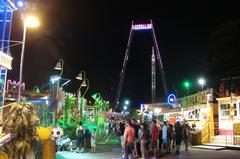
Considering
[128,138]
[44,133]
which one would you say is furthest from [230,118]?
[44,133]

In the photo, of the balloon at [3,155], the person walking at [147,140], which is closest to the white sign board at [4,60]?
the balloon at [3,155]

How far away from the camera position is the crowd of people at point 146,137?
618 inches

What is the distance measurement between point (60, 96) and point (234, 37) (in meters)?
10.6

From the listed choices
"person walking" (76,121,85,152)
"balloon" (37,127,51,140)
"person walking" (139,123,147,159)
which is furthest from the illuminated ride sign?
"balloon" (37,127,51,140)

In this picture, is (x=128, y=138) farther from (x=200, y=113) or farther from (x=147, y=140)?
(x=200, y=113)

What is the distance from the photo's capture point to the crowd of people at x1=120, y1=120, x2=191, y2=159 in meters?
15.7

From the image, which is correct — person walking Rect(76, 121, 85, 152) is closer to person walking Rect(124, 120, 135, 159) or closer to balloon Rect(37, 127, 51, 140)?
person walking Rect(124, 120, 135, 159)

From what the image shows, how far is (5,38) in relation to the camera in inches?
600

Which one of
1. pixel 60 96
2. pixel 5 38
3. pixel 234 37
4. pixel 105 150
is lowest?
pixel 105 150

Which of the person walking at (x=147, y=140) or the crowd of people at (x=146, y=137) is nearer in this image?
the crowd of people at (x=146, y=137)

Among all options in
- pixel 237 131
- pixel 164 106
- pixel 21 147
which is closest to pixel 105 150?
pixel 237 131

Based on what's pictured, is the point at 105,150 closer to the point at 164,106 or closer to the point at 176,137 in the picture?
the point at 176,137

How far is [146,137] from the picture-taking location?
1758cm

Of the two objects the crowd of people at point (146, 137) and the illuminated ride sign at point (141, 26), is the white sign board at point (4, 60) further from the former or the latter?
the illuminated ride sign at point (141, 26)
